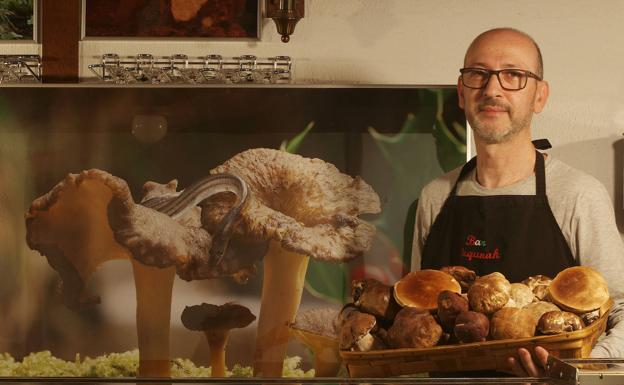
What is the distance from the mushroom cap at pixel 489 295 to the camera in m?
2.99

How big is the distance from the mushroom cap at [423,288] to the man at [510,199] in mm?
108

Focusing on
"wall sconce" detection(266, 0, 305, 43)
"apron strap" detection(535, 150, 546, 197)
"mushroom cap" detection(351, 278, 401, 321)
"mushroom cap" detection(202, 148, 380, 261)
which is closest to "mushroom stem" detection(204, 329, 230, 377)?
"mushroom cap" detection(202, 148, 380, 261)

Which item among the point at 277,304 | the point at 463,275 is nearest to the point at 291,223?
the point at 277,304

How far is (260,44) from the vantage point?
3523 millimetres

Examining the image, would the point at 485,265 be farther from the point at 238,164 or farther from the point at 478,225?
the point at 238,164

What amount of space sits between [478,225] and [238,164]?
3.25 ft

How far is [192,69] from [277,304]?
3.32 ft

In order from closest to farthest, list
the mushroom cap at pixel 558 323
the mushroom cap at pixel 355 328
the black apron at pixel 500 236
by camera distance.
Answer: the mushroom cap at pixel 558 323 → the mushroom cap at pixel 355 328 → the black apron at pixel 500 236

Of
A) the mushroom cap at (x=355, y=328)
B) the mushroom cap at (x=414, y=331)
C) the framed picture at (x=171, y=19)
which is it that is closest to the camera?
the mushroom cap at (x=414, y=331)

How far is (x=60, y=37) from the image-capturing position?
3.53m

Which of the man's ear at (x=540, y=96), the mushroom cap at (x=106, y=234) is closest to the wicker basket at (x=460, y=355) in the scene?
the mushroom cap at (x=106, y=234)

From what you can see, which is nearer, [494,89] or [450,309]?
[450,309]

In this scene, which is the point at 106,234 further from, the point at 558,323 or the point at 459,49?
the point at 558,323

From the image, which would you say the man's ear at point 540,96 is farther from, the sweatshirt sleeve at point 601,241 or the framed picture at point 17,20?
the framed picture at point 17,20
